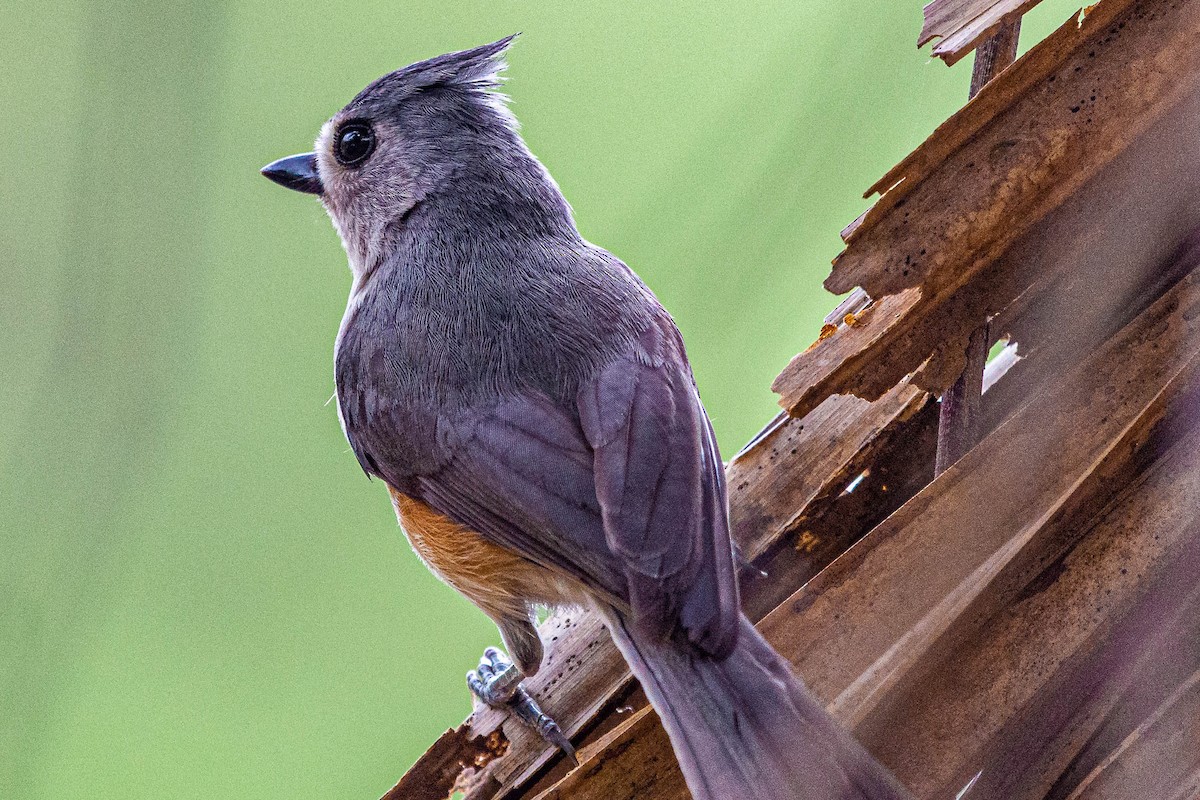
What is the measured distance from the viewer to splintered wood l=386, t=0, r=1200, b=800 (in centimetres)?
135

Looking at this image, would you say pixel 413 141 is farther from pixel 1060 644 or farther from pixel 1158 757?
pixel 1158 757

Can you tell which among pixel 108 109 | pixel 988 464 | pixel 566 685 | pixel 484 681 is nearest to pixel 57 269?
pixel 108 109

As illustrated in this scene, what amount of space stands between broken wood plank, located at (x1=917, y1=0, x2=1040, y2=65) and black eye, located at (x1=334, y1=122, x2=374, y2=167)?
1.44m

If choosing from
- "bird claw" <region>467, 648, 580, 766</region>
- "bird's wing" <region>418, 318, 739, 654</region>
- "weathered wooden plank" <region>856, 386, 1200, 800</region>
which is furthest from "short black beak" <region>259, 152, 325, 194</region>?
"weathered wooden plank" <region>856, 386, 1200, 800</region>

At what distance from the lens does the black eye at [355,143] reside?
8.90 ft

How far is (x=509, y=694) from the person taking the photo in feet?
7.18

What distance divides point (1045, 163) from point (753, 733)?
0.84m

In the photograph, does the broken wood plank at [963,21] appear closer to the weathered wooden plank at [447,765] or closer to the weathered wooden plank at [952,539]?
the weathered wooden plank at [952,539]

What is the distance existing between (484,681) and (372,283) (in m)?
0.88

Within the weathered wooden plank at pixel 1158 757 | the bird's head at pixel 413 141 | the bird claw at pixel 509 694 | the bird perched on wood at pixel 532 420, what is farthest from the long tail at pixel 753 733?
the bird's head at pixel 413 141

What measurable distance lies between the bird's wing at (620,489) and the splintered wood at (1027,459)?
158 millimetres

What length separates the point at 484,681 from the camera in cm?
245

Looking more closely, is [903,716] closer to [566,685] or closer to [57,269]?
[566,685]

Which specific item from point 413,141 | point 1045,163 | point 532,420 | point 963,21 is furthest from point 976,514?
point 413,141
